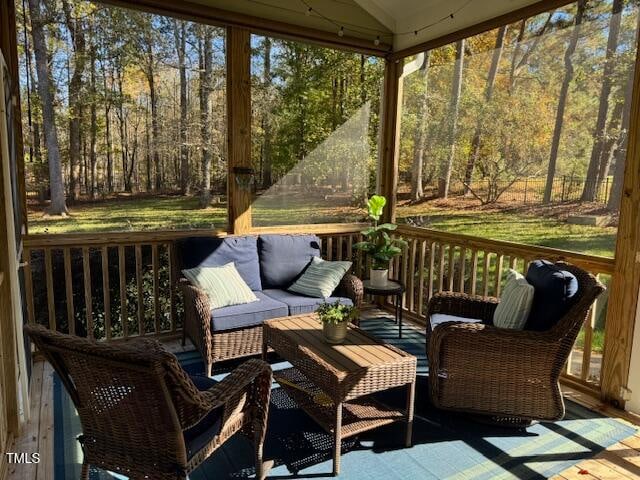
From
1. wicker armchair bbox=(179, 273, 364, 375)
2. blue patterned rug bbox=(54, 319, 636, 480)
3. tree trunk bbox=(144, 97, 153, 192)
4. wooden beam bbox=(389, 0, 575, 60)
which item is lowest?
blue patterned rug bbox=(54, 319, 636, 480)

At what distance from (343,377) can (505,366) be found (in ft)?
3.64

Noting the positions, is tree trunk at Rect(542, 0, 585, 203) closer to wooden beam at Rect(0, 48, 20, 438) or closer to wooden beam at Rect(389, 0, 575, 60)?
wooden beam at Rect(389, 0, 575, 60)

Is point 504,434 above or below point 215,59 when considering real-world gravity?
below

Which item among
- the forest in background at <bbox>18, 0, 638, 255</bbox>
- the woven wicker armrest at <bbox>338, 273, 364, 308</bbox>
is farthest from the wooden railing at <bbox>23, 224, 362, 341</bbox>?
the woven wicker armrest at <bbox>338, 273, 364, 308</bbox>

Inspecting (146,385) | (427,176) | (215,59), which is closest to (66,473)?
(146,385)

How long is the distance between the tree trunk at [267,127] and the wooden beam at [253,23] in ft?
0.54

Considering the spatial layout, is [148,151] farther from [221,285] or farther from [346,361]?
[346,361]

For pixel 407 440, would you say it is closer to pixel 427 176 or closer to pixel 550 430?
pixel 550 430

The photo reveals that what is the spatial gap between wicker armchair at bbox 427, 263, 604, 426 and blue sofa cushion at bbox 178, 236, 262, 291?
1.84m

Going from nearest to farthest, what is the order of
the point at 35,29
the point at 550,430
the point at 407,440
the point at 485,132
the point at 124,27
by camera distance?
the point at 407,440, the point at 550,430, the point at 35,29, the point at 124,27, the point at 485,132

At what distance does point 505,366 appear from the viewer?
2785mm

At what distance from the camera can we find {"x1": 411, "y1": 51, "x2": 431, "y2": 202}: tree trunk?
5.02 meters

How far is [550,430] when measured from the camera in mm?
2848

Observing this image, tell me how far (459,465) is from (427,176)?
11.6 ft
